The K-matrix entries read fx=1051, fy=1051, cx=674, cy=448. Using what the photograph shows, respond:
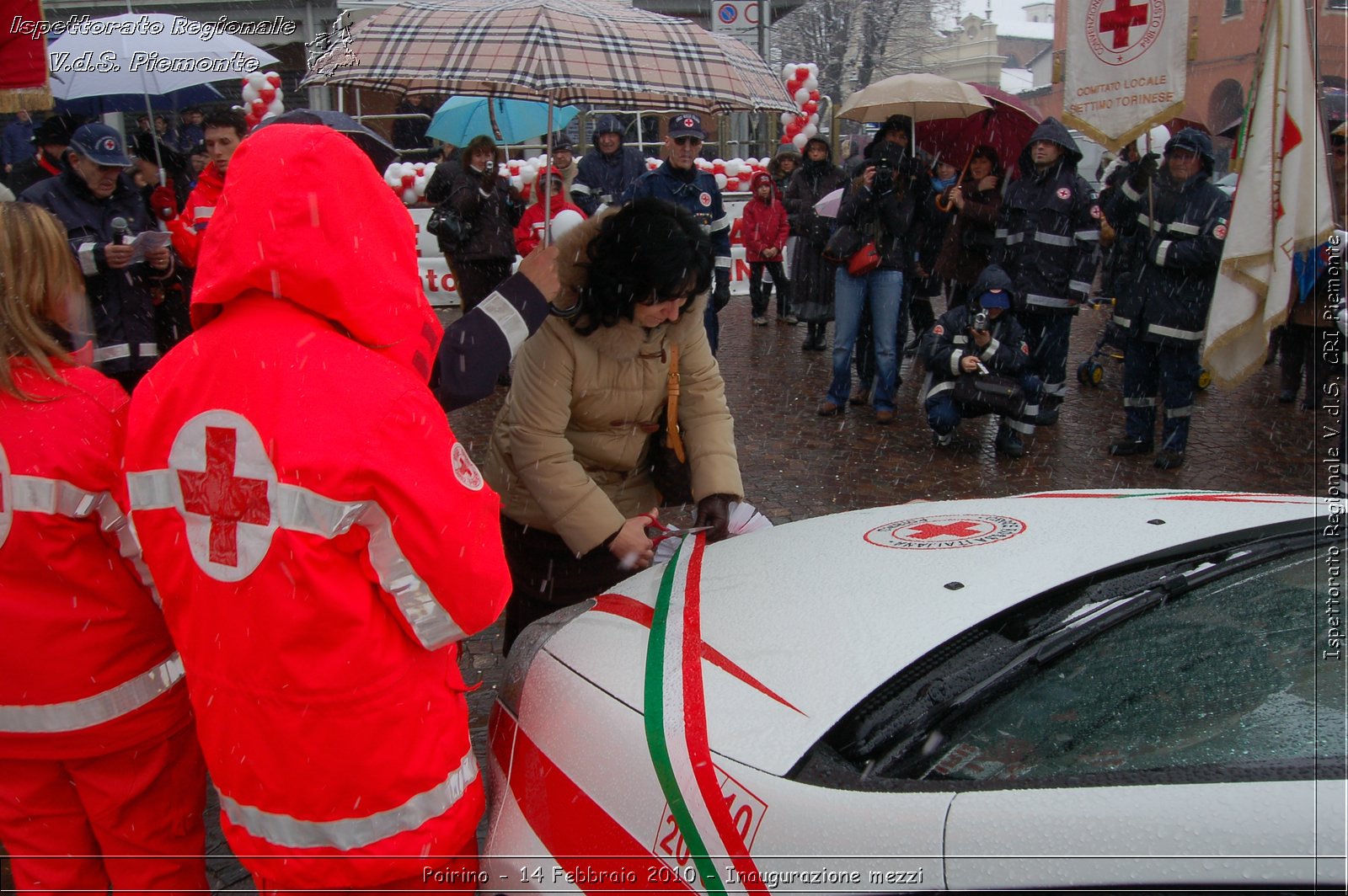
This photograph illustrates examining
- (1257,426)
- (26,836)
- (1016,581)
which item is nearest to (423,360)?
(1016,581)

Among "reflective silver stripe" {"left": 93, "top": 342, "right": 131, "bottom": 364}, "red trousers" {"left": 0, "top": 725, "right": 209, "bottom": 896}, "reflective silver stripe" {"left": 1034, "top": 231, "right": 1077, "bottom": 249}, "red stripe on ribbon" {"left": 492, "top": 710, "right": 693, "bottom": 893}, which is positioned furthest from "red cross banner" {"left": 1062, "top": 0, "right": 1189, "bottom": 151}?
"red trousers" {"left": 0, "top": 725, "right": 209, "bottom": 896}

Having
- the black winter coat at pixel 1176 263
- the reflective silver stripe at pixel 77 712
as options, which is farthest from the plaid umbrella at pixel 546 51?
the black winter coat at pixel 1176 263

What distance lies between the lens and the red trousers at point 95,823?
83.9 inches

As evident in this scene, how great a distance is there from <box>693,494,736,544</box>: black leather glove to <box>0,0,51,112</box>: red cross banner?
3.94m

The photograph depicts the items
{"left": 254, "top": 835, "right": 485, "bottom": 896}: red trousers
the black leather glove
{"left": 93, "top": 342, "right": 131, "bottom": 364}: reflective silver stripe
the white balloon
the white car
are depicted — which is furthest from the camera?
{"left": 93, "top": 342, "right": 131, "bottom": 364}: reflective silver stripe

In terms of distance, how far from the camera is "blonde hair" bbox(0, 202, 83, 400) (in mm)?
2121

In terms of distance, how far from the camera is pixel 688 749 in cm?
174

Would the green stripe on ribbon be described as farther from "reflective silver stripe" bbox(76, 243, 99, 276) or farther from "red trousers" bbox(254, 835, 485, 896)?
"reflective silver stripe" bbox(76, 243, 99, 276)

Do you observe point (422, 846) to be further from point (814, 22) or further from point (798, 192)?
point (814, 22)

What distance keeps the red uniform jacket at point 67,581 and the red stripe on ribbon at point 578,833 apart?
80 centimetres

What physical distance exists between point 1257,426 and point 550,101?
6.63m

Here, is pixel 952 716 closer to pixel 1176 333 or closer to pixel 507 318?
pixel 507 318

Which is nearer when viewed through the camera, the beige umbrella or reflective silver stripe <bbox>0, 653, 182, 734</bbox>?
reflective silver stripe <bbox>0, 653, 182, 734</bbox>

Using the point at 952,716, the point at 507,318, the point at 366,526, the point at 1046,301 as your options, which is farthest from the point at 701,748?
→ the point at 1046,301
